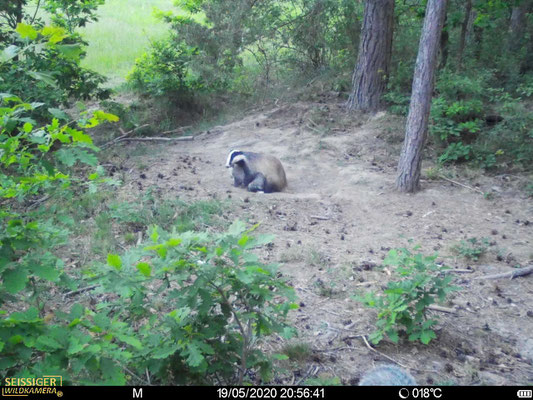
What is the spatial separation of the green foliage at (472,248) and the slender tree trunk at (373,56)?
6.35 metres

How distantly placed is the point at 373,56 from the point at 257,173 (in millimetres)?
5081

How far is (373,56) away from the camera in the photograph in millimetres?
12336

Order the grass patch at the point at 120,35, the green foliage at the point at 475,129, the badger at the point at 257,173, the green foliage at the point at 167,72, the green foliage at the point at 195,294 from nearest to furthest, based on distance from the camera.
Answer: the green foliage at the point at 195,294 < the badger at the point at 257,173 < the green foliage at the point at 475,129 < the green foliage at the point at 167,72 < the grass patch at the point at 120,35

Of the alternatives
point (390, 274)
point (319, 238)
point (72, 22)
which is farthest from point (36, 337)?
point (72, 22)

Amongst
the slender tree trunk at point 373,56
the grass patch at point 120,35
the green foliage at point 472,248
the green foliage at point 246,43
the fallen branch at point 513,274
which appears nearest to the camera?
the fallen branch at point 513,274

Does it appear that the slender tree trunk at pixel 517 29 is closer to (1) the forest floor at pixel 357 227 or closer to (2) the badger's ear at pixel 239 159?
(1) the forest floor at pixel 357 227

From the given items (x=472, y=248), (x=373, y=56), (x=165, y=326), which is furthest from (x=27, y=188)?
(x=373, y=56)

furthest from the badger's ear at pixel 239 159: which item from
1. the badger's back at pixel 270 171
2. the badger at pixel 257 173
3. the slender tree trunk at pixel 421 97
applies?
the slender tree trunk at pixel 421 97

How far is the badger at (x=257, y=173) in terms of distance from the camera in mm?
9398

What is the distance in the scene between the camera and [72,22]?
37.7 feet

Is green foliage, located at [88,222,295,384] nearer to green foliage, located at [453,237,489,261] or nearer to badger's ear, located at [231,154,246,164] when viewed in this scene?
green foliage, located at [453,237,489,261]

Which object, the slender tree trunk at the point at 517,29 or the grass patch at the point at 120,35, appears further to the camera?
the grass patch at the point at 120,35

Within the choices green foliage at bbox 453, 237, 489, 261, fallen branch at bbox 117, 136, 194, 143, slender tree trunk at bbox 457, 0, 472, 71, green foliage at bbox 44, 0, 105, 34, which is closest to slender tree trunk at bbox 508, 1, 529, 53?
slender tree trunk at bbox 457, 0, 472, 71

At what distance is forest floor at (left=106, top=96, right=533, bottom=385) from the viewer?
4777 millimetres
